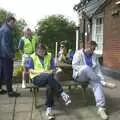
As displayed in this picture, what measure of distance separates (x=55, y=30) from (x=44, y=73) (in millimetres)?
29200

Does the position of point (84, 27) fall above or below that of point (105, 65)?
above

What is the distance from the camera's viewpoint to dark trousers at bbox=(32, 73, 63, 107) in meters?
7.50

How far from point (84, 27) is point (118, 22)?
279 inches

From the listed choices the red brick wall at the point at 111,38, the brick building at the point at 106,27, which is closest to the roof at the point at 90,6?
the brick building at the point at 106,27

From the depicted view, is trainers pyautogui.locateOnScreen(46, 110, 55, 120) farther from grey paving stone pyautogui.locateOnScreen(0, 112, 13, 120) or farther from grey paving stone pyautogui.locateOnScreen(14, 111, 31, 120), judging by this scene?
grey paving stone pyautogui.locateOnScreen(0, 112, 13, 120)

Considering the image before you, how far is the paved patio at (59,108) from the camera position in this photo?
7.48 m

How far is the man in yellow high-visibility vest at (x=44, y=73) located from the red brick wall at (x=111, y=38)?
19.4 feet

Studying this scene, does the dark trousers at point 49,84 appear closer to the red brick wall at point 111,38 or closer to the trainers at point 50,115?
the trainers at point 50,115

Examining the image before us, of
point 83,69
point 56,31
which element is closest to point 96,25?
point 83,69

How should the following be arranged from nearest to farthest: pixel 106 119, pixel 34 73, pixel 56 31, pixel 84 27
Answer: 1. pixel 106 119
2. pixel 34 73
3. pixel 84 27
4. pixel 56 31

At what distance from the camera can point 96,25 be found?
703 inches

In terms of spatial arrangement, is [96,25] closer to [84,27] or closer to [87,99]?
[84,27]

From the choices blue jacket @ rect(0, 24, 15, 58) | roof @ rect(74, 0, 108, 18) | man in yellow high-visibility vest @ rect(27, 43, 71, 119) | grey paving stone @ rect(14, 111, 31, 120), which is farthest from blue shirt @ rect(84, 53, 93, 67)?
roof @ rect(74, 0, 108, 18)

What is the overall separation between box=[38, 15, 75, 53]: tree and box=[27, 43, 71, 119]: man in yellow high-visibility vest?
25.7 m
